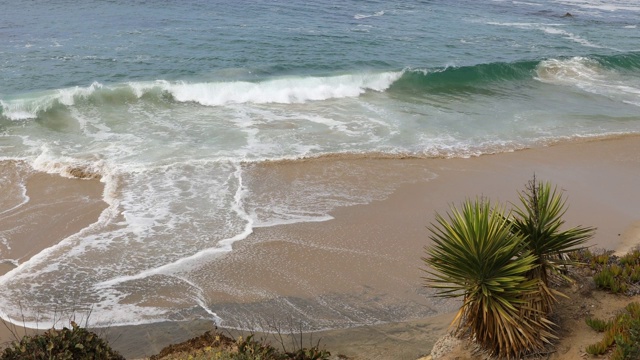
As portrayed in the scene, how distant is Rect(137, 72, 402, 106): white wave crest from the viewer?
69.6 feet

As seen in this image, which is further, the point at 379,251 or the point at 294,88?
the point at 294,88

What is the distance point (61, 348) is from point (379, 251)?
19.3 ft

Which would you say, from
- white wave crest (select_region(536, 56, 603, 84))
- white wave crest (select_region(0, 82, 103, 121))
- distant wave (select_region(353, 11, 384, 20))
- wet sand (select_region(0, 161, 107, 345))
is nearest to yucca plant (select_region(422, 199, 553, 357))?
wet sand (select_region(0, 161, 107, 345))

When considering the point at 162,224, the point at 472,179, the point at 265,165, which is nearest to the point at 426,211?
the point at 472,179

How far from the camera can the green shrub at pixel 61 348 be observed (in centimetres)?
679

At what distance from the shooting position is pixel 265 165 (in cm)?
1542

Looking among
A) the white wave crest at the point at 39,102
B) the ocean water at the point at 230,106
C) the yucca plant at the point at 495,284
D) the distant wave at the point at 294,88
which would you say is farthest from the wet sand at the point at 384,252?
the white wave crest at the point at 39,102

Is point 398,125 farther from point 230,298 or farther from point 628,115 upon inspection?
point 230,298

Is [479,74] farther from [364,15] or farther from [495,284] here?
[495,284]

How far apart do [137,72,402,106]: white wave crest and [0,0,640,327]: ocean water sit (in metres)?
0.07

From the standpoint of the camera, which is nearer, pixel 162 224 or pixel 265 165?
pixel 162 224

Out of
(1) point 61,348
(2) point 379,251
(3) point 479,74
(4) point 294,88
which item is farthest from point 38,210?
(3) point 479,74

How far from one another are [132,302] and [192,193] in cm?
433

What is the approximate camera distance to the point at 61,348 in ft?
22.8
